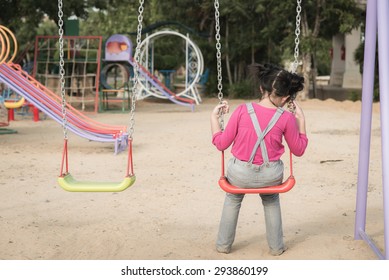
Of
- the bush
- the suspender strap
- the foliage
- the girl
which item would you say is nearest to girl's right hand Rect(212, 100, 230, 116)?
the girl

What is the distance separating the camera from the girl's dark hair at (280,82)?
4195 mm

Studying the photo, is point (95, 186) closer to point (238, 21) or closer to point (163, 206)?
point (163, 206)

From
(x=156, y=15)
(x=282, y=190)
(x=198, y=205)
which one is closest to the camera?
(x=282, y=190)

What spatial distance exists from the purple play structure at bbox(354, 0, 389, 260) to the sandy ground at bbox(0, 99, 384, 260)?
0.29 metres

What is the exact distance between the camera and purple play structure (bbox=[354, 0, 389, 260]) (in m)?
3.73

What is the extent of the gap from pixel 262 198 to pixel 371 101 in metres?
1.02

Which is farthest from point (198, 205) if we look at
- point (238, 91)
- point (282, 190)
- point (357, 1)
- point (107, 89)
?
point (238, 91)

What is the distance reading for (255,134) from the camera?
415cm

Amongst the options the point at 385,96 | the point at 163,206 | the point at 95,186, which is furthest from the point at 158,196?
the point at 385,96

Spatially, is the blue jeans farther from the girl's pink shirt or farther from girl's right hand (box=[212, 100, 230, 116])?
girl's right hand (box=[212, 100, 230, 116])

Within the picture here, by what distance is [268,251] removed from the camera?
4566mm

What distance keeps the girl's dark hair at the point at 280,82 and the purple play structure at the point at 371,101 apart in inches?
23.6

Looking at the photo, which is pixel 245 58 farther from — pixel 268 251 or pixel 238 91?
pixel 268 251

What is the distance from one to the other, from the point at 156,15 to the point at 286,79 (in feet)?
80.3
